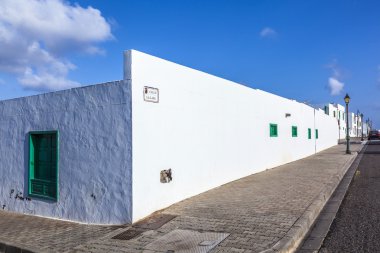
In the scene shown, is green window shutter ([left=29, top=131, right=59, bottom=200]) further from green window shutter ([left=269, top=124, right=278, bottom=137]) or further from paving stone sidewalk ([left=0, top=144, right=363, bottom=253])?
green window shutter ([left=269, top=124, right=278, bottom=137])

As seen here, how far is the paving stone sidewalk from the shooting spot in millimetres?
5373

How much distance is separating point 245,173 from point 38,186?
6410 mm

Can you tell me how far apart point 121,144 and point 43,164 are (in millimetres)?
2606

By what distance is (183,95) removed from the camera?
8.27m

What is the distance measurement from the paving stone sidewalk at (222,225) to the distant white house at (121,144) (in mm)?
432

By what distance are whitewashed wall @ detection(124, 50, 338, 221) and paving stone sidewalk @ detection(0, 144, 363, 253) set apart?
1.61ft

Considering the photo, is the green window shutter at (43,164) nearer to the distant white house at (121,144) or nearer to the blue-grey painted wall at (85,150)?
the distant white house at (121,144)

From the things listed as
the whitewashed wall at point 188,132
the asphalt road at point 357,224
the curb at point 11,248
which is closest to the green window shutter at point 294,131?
the whitewashed wall at point 188,132

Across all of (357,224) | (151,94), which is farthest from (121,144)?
(357,224)

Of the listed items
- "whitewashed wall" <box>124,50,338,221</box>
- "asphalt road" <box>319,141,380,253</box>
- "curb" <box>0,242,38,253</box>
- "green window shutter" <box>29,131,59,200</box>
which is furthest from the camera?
"green window shutter" <box>29,131,59,200</box>

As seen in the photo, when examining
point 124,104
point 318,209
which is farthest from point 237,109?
point 124,104

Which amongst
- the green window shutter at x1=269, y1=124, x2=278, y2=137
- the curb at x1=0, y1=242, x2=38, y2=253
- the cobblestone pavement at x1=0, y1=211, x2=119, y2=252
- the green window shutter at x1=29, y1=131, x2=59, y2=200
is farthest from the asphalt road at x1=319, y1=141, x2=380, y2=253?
the green window shutter at x1=29, y1=131, x2=59, y2=200

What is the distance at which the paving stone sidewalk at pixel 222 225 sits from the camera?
5373mm

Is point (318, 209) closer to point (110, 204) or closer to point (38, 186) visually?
point (110, 204)
